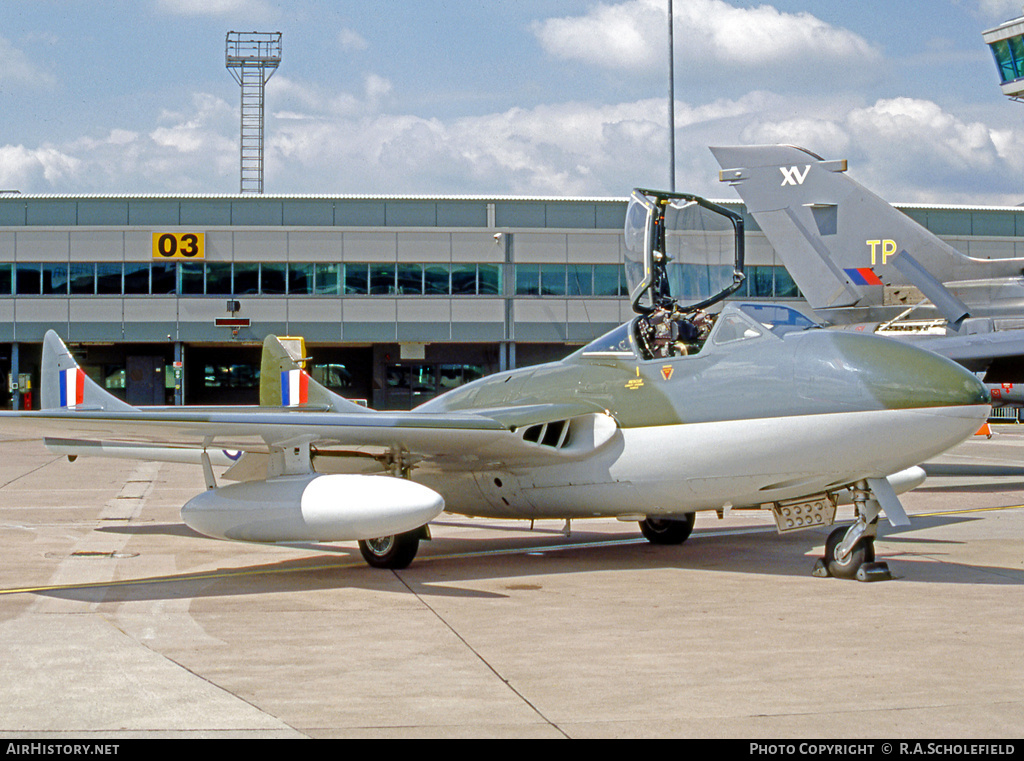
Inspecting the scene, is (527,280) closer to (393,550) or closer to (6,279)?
(6,279)

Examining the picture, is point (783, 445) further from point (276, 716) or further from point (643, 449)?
point (276, 716)

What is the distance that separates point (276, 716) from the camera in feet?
15.6

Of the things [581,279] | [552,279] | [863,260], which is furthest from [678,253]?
[552,279]

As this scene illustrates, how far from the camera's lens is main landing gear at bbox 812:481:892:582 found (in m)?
8.41

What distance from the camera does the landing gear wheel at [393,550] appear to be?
31.4ft

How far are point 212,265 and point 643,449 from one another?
42.3m

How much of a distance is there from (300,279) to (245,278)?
247cm

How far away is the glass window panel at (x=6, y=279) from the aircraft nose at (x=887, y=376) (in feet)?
154

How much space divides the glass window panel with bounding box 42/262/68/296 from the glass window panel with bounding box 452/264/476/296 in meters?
17.5

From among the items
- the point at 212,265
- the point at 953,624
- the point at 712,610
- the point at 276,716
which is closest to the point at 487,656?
the point at 276,716

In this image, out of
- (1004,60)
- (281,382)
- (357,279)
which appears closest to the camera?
(281,382)

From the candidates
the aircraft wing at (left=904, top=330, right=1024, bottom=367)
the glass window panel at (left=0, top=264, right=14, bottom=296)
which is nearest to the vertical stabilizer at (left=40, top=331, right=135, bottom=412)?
the aircraft wing at (left=904, top=330, right=1024, bottom=367)

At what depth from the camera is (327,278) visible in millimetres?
48688

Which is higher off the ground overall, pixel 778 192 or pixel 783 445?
pixel 778 192
